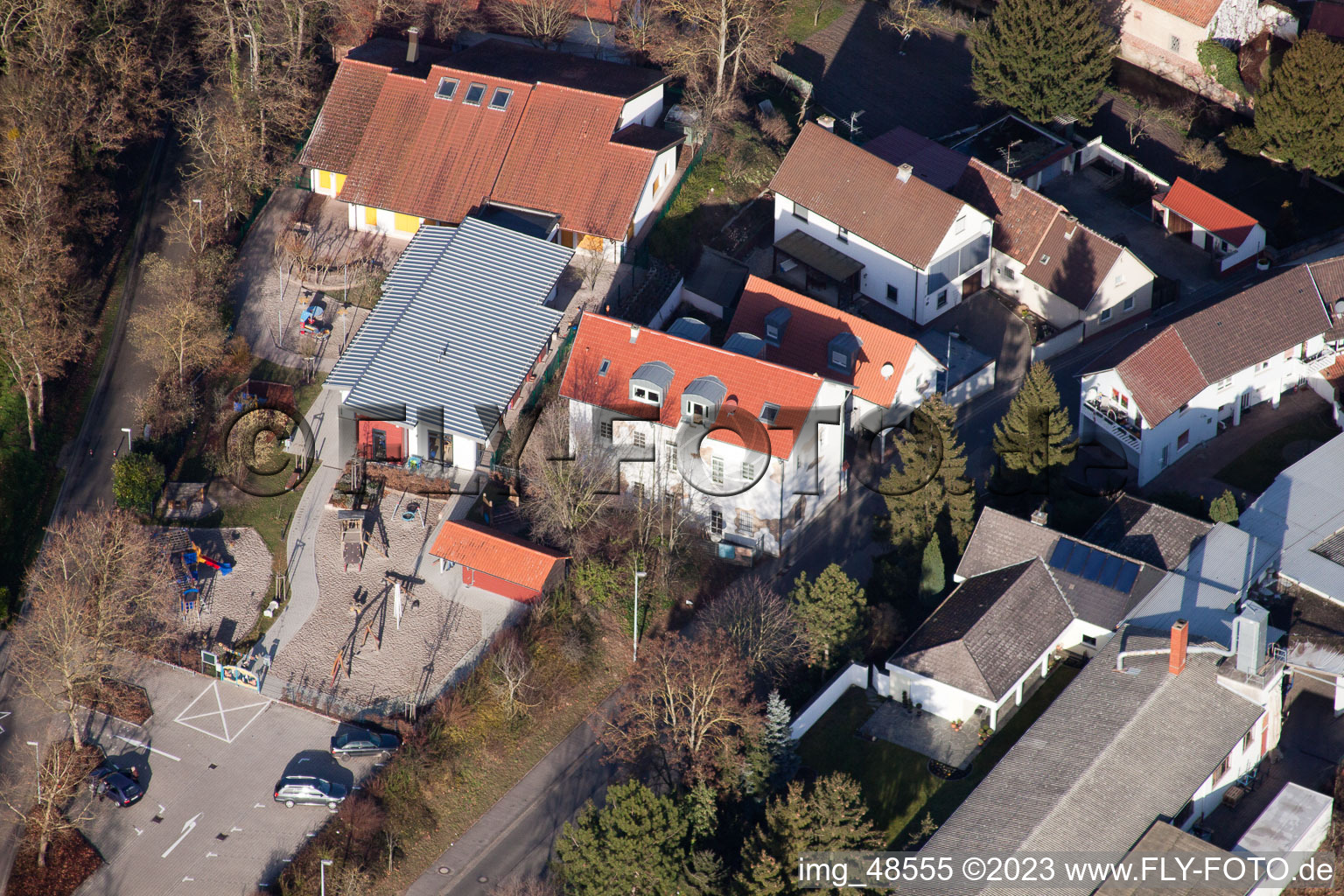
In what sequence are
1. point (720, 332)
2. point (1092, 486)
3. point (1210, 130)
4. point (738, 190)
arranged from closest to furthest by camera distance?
point (1092, 486), point (720, 332), point (738, 190), point (1210, 130)

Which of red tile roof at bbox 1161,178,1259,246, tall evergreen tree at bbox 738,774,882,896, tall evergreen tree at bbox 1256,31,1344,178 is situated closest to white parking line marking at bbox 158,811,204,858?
tall evergreen tree at bbox 738,774,882,896

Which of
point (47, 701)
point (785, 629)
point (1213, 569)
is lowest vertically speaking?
point (47, 701)

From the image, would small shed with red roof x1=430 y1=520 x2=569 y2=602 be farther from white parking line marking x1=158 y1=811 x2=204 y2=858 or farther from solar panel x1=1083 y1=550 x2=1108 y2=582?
solar panel x1=1083 y1=550 x2=1108 y2=582

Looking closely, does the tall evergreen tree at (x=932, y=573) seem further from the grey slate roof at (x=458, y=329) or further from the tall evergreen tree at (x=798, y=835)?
the grey slate roof at (x=458, y=329)

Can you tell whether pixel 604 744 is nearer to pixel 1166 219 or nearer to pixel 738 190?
pixel 738 190

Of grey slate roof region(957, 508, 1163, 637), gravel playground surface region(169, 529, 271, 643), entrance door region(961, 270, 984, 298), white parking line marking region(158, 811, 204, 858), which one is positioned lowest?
white parking line marking region(158, 811, 204, 858)

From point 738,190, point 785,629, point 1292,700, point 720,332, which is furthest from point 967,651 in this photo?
point 738,190
